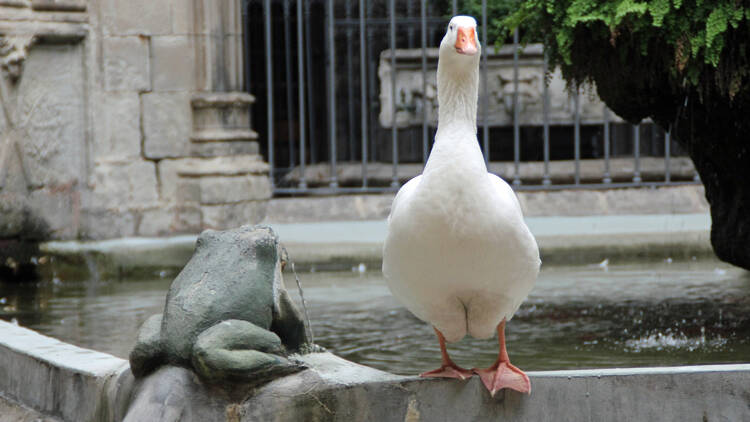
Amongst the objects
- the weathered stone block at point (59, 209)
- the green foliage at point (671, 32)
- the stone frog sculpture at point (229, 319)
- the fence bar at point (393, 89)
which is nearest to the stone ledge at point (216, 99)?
the weathered stone block at point (59, 209)

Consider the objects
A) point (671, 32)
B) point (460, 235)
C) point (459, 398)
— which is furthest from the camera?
point (671, 32)

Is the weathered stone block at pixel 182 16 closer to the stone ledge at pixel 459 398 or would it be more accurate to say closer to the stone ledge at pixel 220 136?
the stone ledge at pixel 220 136

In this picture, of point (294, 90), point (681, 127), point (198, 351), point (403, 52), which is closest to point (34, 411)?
point (198, 351)

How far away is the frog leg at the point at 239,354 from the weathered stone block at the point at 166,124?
19.8 ft

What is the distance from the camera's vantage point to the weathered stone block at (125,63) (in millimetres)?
8852

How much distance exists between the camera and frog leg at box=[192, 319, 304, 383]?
10.0ft

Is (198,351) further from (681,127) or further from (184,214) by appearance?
(184,214)

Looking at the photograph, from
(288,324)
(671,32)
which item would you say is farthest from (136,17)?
(288,324)

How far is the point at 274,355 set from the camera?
3232 millimetres

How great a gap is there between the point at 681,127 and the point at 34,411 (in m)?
3.81

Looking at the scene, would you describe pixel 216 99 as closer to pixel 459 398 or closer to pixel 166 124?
pixel 166 124

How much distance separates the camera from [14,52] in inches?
331

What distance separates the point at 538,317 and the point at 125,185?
4.03 m

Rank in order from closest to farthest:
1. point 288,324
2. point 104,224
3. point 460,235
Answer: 1. point 460,235
2. point 288,324
3. point 104,224
